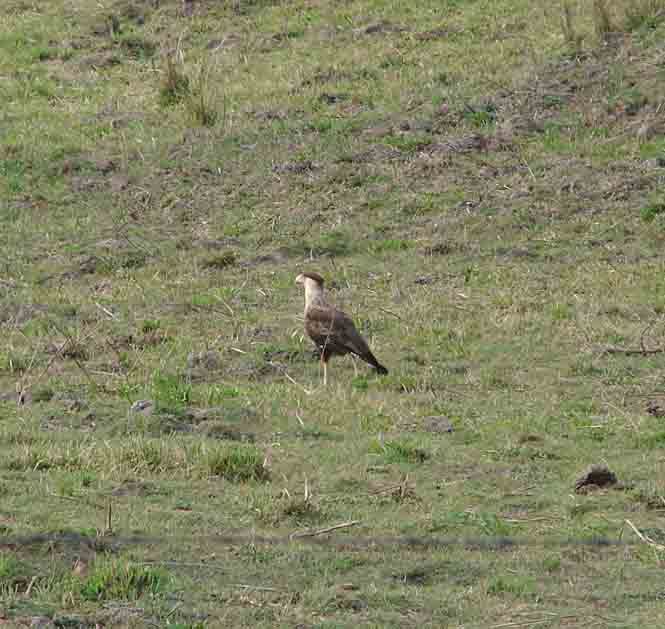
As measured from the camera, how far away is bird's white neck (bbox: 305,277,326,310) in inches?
452

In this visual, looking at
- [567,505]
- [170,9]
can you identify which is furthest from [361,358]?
[170,9]

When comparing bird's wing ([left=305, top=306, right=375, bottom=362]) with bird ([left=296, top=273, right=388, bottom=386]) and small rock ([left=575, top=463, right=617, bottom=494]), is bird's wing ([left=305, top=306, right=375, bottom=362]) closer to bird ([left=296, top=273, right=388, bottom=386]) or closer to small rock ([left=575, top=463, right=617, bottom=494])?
bird ([left=296, top=273, right=388, bottom=386])

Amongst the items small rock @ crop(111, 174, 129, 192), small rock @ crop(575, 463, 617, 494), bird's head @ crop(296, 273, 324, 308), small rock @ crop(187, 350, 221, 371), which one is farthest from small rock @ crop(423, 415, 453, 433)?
small rock @ crop(111, 174, 129, 192)

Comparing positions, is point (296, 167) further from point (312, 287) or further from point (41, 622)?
point (41, 622)

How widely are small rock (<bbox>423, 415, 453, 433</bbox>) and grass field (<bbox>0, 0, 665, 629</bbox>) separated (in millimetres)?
36

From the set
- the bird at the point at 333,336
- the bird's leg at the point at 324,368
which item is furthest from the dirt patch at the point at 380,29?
the bird's leg at the point at 324,368

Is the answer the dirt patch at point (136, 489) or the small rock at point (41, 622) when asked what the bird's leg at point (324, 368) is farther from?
the small rock at point (41, 622)

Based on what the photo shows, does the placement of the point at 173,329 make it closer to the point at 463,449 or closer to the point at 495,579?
the point at 463,449

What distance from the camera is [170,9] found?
2142cm

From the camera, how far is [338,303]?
1270 cm

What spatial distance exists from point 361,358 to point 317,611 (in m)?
4.86

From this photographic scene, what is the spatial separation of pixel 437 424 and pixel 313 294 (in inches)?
93.9

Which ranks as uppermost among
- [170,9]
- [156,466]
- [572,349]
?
[170,9]

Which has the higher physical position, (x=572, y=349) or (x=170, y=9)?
(x=170, y=9)
